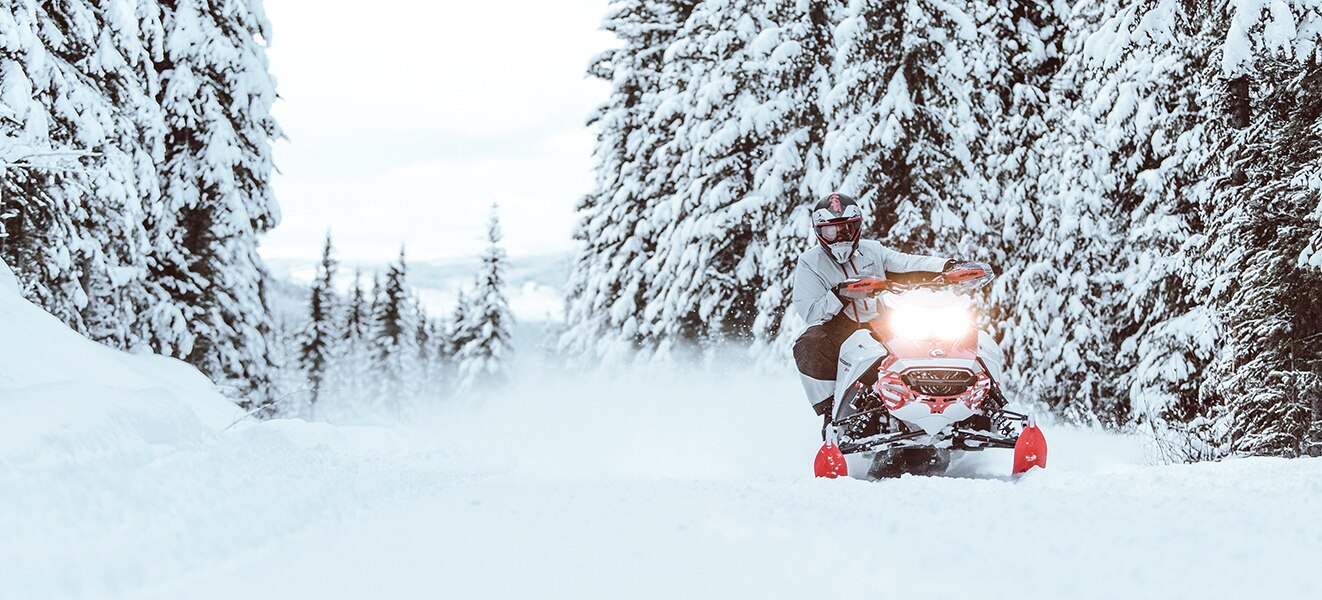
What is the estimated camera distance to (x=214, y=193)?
1770cm

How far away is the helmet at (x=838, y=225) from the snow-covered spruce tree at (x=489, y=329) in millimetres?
34161

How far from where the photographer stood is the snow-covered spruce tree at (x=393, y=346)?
5553 cm

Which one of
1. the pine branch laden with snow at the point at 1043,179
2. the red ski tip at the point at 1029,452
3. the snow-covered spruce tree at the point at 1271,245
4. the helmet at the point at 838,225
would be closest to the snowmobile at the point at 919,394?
the red ski tip at the point at 1029,452

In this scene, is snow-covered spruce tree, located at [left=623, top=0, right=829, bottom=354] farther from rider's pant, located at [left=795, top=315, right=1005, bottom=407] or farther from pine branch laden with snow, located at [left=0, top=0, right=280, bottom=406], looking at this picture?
rider's pant, located at [left=795, top=315, right=1005, bottom=407]

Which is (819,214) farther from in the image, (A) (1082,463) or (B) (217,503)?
(B) (217,503)

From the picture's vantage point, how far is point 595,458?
1098cm

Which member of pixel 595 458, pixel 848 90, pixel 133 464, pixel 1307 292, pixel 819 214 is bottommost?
pixel 595 458

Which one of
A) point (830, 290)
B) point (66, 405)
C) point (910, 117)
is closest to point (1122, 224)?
point (910, 117)

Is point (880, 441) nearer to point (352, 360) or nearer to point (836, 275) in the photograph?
point (836, 275)

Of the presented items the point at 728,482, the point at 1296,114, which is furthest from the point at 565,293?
the point at 728,482

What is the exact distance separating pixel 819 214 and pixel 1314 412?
5094 mm

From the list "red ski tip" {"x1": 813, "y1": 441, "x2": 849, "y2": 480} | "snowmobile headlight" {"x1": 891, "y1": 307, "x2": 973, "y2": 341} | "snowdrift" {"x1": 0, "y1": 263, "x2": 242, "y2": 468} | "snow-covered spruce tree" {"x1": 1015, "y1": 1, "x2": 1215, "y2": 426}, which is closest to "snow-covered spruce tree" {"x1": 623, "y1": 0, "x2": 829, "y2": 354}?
"snow-covered spruce tree" {"x1": 1015, "y1": 1, "x2": 1215, "y2": 426}

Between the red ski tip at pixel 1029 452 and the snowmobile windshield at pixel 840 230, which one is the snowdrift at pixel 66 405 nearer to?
the snowmobile windshield at pixel 840 230

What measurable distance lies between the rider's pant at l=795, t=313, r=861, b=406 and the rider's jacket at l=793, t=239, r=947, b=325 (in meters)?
0.08
